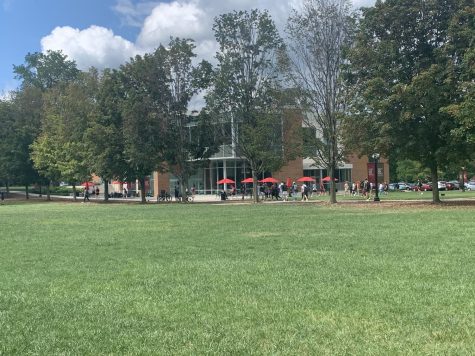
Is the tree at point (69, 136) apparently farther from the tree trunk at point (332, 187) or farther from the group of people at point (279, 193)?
the tree trunk at point (332, 187)

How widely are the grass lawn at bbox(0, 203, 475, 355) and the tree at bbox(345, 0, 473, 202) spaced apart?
14.6 m

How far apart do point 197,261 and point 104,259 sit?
2.22 metres

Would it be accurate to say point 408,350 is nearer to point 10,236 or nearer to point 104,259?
point 104,259

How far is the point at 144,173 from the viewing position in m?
51.7

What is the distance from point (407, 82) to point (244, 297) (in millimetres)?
25275

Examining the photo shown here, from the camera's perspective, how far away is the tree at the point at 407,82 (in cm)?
2769

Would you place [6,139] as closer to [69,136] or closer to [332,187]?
[69,136]

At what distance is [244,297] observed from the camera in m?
7.52

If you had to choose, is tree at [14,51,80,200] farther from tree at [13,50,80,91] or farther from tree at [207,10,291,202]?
tree at [207,10,291,202]

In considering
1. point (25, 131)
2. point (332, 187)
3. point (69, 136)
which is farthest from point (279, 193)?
point (25, 131)

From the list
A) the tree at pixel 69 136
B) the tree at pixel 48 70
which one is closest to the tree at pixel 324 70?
the tree at pixel 69 136

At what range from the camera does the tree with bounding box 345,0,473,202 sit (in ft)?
90.8

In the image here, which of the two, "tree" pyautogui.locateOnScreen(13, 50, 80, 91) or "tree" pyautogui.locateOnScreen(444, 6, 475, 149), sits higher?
"tree" pyautogui.locateOnScreen(13, 50, 80, 91)

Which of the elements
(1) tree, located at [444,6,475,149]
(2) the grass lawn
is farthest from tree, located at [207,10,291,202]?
(2) the grass lawn
